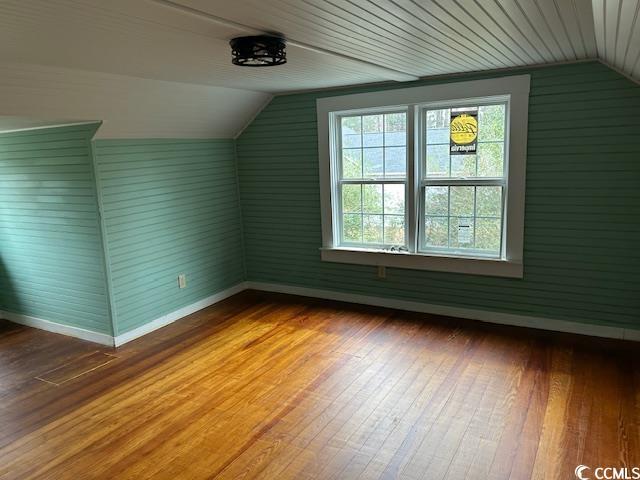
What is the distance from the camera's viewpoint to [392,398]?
297 centimetres

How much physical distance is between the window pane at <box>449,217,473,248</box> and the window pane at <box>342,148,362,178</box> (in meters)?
1.03

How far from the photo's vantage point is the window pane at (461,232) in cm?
414

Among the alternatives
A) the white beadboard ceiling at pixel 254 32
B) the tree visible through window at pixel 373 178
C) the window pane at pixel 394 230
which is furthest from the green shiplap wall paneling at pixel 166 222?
the window pane at pixel 394 230

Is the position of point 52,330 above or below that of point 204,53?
below

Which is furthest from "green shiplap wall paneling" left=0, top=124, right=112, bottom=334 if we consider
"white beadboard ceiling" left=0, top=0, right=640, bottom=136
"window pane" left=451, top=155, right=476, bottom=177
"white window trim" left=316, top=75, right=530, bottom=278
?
"window pane" left=451, top=155, right=476, bottom=177

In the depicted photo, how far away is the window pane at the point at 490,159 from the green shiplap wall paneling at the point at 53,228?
3135 millimetres

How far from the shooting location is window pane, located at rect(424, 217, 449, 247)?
4.26 metres

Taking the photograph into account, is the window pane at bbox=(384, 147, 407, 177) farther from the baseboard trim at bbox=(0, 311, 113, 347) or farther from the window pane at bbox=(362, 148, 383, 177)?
the baseboard trim at bbox=(0, 311, 113, 347)

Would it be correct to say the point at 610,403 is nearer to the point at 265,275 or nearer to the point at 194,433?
the point at 194,433

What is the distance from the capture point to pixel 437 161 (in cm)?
418

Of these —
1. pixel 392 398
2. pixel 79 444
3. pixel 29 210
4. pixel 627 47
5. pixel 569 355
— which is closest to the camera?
pixel 627 47

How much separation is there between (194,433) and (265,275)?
8.89 ft

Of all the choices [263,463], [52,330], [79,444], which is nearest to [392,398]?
[263,463]

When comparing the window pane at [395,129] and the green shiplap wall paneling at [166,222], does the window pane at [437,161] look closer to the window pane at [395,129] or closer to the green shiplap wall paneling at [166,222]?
the window pane at [395,129]
